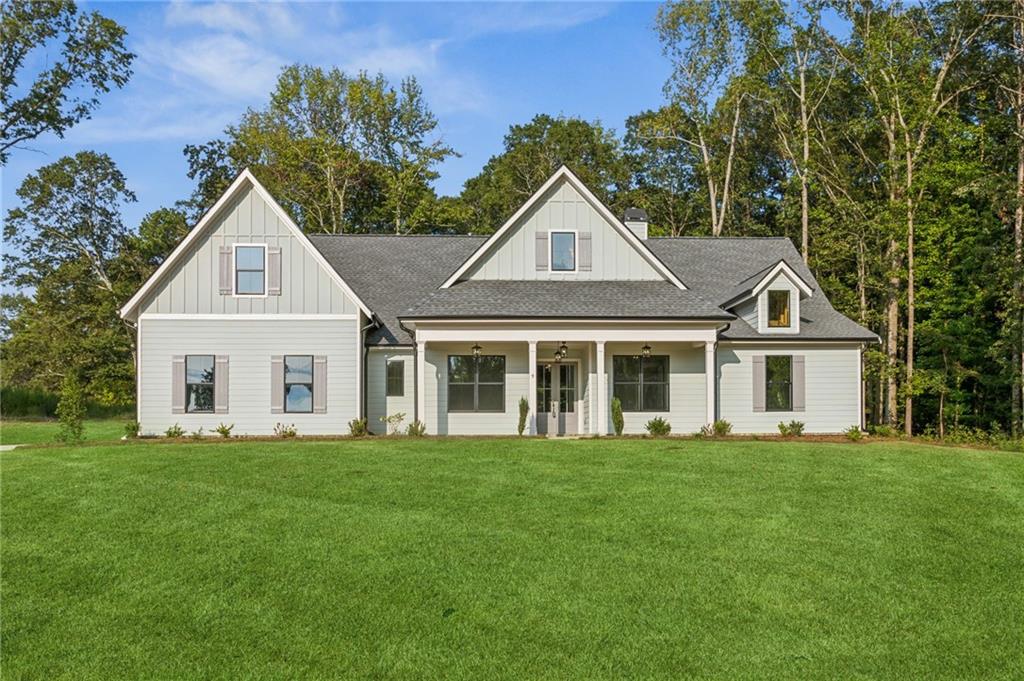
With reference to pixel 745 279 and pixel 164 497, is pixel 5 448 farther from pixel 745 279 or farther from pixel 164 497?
pixel 745 279

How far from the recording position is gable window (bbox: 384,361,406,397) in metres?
20.9

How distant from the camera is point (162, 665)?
5859 millimetres

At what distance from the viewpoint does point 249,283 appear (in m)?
19.9

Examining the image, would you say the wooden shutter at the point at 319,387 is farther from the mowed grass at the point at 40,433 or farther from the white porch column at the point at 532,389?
the mowed grass at the point at 40,433

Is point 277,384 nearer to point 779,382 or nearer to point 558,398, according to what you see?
point 558,398

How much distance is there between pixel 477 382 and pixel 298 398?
4.58 meters

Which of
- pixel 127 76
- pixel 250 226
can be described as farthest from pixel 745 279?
pixel 127 76

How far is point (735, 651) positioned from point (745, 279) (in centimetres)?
Answer: 1886

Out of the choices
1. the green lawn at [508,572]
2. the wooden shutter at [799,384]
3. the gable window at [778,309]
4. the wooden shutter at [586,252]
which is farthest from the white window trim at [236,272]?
the wooden shutter at [799,384]

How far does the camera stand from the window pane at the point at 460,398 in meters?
20.8

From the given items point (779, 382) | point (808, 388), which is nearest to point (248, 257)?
point (779, 382)

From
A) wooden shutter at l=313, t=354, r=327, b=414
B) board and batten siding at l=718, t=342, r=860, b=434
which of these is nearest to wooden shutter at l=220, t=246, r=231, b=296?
wooden shutter at l=313, t=354, r=327, b=414

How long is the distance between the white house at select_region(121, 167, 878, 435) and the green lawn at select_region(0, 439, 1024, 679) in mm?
6848

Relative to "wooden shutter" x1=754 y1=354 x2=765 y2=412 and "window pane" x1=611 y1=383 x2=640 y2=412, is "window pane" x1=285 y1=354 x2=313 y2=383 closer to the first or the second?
"window pane" x1=611 y1=383 x2=640 y2=412
